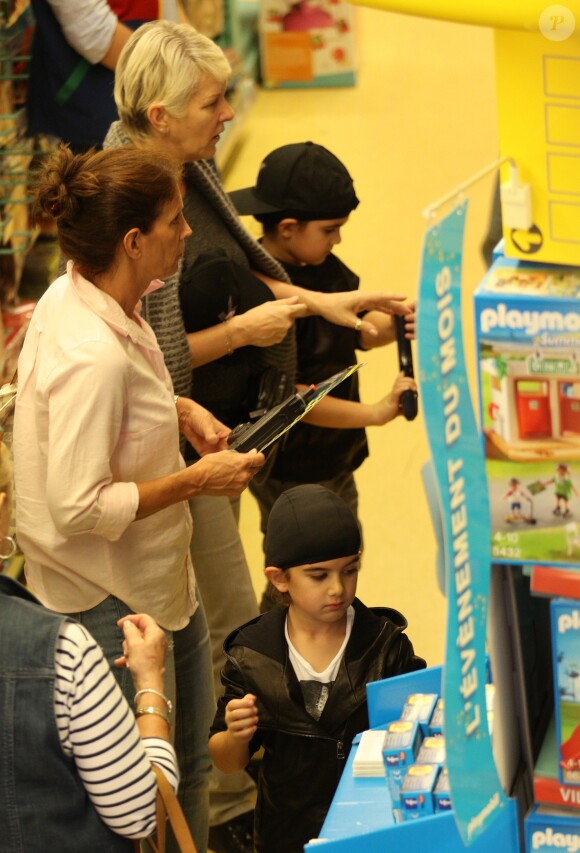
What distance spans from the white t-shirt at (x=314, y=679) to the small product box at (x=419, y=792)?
538 mm

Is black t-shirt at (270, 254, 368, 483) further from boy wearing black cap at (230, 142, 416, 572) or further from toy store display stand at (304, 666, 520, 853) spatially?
toy store display stand at (304, 666, 520, 853)

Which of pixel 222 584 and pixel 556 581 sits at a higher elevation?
pixel 556 581

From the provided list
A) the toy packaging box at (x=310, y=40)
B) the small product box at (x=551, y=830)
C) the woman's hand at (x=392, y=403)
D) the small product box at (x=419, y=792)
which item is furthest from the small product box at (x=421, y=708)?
the toy packaging box at (x=310, y=40)

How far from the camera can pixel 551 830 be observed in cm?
167

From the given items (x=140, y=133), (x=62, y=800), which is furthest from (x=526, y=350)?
(x=140, y=133)

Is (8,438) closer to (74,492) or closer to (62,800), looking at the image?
(74,492)

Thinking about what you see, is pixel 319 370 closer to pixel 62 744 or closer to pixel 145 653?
pixel 145 653

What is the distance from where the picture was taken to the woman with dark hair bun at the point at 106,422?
2.16 meters

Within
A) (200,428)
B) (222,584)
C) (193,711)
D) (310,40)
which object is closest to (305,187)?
(200,428)

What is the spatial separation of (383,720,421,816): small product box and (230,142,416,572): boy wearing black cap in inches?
59.0

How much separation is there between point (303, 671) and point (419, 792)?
2.03 feet

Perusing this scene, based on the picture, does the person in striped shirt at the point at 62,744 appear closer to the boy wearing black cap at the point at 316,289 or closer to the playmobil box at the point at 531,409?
the playmobil box at the point at 531,409

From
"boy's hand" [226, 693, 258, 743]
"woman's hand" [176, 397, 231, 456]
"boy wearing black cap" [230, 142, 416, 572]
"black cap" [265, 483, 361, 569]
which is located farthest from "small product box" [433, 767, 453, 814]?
"boy wearing black cap" [230, 142, 416, 572]

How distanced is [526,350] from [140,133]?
4.92 feet
